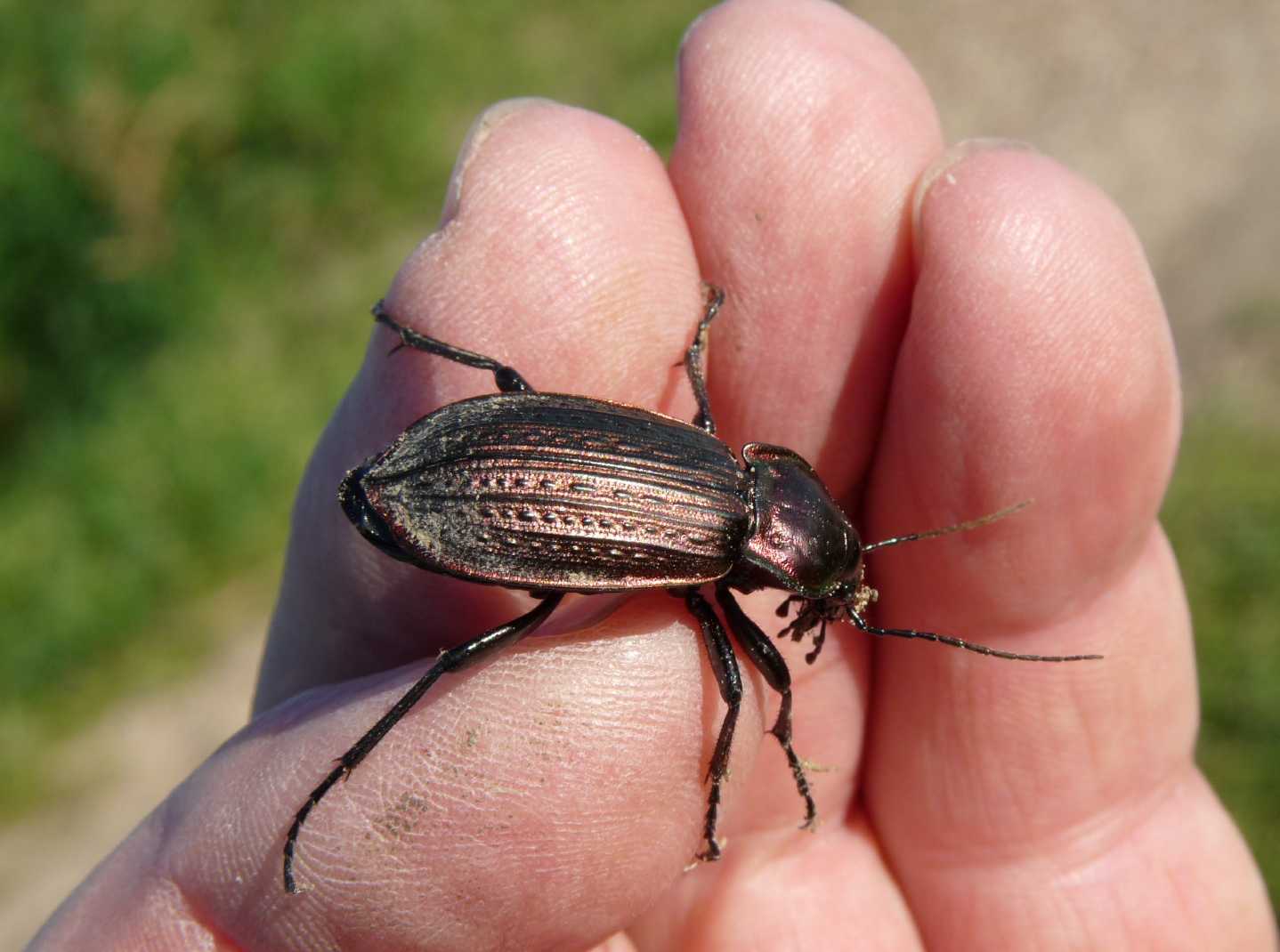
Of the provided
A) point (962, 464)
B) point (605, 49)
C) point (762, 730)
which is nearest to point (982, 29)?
point (605, 49)

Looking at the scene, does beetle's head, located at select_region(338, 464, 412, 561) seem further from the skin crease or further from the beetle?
the skin crease

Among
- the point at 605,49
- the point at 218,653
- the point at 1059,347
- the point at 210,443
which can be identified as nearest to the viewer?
the point at 1059,347

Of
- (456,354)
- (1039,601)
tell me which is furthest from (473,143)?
(1039,601)

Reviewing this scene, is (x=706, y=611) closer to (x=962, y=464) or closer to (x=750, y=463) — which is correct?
(x=750, y=463)

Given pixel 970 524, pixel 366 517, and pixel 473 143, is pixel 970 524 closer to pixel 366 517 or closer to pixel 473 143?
pixel 366 517

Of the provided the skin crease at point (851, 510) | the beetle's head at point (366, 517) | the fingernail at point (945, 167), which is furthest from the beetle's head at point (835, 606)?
the beetle's head at point (366, 517)

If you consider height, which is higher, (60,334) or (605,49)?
(605,49)

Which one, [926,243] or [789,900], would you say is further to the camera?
[789,900]
